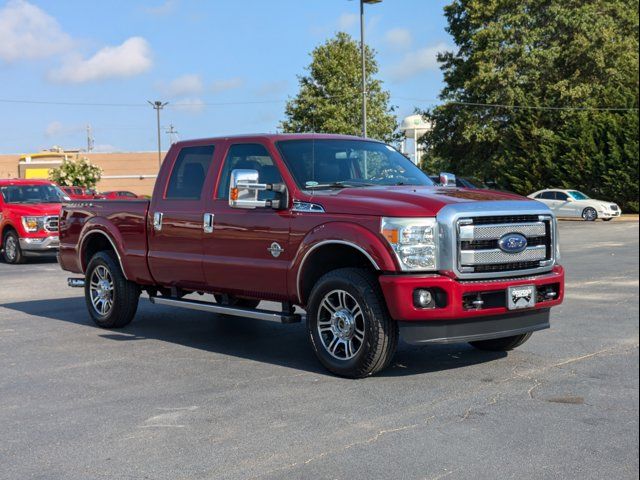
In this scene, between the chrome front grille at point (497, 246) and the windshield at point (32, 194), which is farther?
the windshield at point (32, 194)

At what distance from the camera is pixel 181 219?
8.26 meters

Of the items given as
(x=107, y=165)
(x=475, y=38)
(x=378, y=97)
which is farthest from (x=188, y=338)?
(x=107, y=165)

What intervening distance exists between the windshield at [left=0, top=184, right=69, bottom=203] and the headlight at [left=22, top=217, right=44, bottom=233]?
980mm

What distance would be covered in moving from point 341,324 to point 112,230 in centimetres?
360

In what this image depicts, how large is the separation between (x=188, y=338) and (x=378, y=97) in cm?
4437

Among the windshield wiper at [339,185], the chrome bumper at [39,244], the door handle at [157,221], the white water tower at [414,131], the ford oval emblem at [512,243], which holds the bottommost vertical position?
the chrome bumper at [39,244]

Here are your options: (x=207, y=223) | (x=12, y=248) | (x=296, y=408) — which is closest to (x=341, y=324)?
(x=296, y=408)

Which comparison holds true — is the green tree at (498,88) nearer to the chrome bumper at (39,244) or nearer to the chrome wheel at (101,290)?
the chrome bumper at (39,244)

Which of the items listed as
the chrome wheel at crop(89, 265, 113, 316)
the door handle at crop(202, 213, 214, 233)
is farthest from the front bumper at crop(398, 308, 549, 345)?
the chrome wheel at crop(89, 265, 113, 316)

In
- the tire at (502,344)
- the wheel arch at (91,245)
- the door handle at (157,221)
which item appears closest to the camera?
the tire at (502,344)

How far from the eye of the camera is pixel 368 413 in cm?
561

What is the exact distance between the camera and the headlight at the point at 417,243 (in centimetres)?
620

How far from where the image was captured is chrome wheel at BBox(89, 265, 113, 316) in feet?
30.6

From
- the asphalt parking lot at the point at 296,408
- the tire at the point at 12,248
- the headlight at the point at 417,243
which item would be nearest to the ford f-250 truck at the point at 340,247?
the headlight at the point at 417,243
